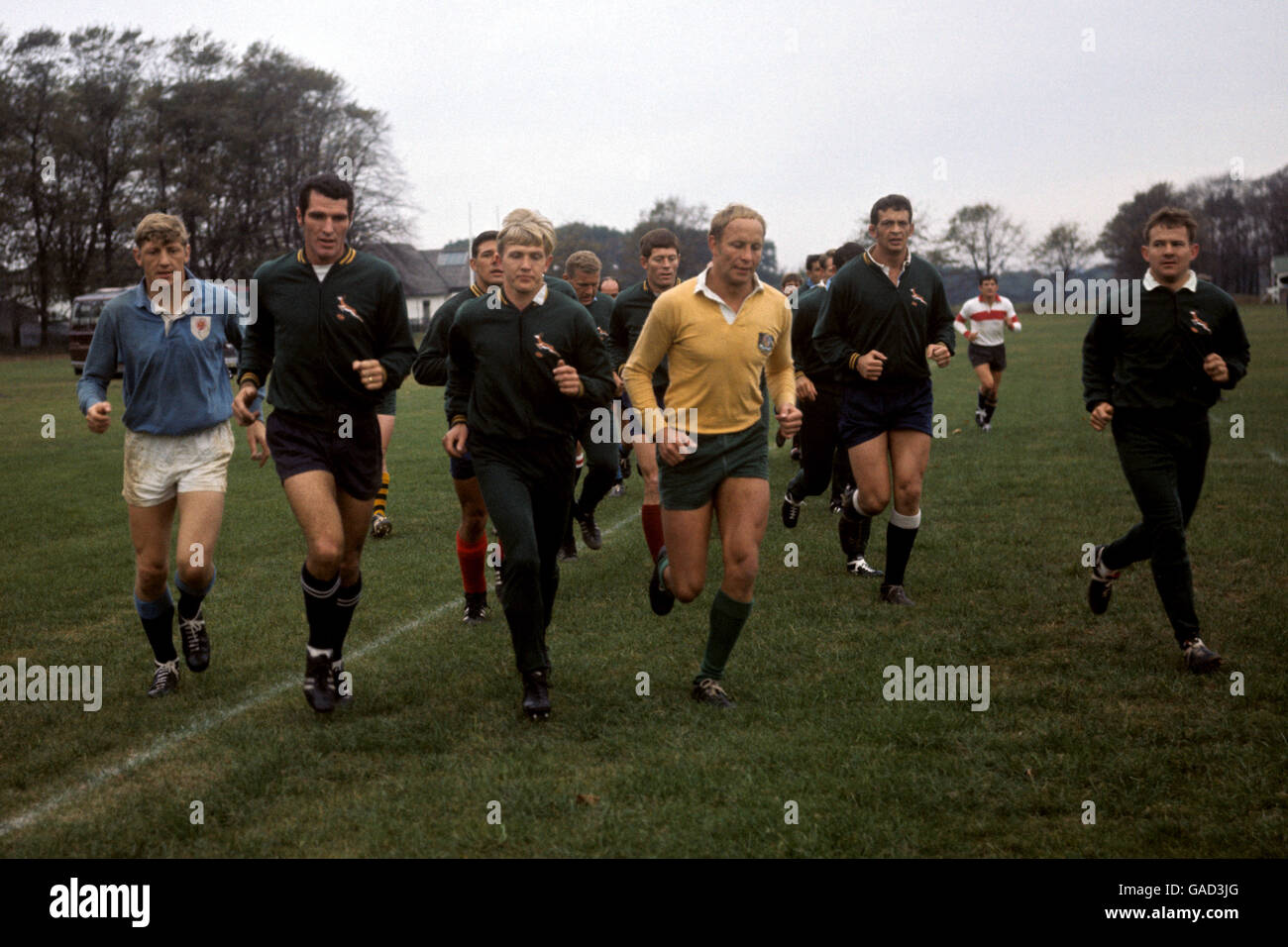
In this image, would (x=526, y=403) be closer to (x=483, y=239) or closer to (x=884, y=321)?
(x=483, y=239)

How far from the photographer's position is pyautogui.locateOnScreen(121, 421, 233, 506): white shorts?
5.86 m

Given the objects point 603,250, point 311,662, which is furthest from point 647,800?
point 603,250

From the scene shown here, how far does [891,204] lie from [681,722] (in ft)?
12.3

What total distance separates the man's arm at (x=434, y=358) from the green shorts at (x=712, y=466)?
5.35ft

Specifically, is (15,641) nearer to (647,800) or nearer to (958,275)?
(647,800)

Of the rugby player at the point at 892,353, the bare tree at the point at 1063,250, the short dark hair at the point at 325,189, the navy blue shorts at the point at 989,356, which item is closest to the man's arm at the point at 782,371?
the rugby player at the point at 892,353

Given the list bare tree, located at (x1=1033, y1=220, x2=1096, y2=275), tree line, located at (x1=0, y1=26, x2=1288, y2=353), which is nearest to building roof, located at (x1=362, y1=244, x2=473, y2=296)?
tree line, located at (x1=0, y1=26, x2=1288, y2=353)

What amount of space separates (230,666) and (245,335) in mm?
1937

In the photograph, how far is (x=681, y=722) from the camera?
5.33 metres

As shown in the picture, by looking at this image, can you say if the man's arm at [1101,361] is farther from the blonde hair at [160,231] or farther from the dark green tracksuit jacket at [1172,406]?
the blonde hair at [160,231]

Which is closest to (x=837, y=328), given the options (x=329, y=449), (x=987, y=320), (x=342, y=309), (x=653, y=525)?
(x=653, y=525)

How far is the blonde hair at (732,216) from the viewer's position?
5.42m
